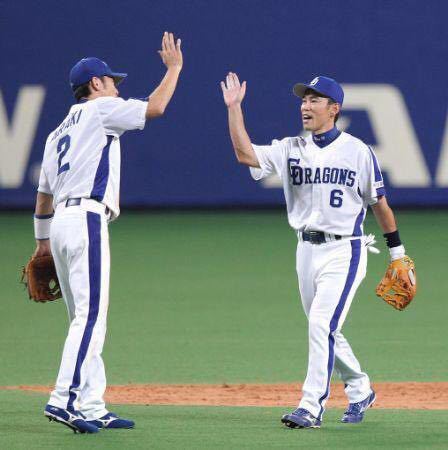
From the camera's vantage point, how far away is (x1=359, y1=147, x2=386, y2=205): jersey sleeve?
7.49 meters

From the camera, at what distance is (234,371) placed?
10.1 metres

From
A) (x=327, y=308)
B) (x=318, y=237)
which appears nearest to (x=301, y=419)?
(x=327, y=308)

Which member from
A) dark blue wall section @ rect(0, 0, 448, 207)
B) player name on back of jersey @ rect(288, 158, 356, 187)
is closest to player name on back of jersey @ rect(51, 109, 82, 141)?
player name on back of jersey @ rect(288, 158, 356, 187)

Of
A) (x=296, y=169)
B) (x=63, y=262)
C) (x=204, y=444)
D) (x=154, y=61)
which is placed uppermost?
(x=154, y=61)

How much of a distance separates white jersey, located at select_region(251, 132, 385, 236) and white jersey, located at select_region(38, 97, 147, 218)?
86 cm

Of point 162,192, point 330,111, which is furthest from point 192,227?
point 330,111

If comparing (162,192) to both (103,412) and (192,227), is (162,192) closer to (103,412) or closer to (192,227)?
(192,227)

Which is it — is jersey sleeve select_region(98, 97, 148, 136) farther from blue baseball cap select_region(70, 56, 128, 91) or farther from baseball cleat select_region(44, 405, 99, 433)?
baseball cleat select_region(44, 405, 99, 433)

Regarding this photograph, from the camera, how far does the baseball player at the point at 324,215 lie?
730 cm

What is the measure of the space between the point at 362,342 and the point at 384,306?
1849mm

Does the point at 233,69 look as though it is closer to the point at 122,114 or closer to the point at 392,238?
the point at 392,238

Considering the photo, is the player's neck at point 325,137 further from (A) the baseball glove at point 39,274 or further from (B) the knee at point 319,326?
(A) the baseball glove at point 39,274

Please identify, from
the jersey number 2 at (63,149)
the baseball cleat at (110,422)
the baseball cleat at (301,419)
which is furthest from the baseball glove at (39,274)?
the baseball cleat at (301,419)

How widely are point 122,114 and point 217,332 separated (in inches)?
193
